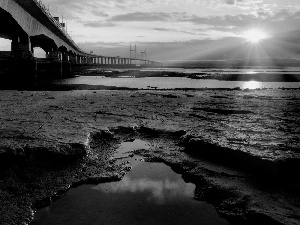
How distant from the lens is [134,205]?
114 inches

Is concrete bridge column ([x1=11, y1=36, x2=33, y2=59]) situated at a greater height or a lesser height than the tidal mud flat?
greater

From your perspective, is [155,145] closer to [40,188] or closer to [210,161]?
[210,161]

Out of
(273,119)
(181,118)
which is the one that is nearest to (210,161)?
(181,118)

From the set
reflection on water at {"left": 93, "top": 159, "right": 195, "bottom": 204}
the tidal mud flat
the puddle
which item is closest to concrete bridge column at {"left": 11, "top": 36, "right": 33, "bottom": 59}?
the tidal mud flat

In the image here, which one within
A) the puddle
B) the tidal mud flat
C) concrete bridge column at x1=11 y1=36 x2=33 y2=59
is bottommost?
the puddle

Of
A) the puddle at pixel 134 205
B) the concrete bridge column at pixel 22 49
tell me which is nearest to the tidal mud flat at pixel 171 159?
the puddle at pixel 134 205

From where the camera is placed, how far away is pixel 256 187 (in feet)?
10.4

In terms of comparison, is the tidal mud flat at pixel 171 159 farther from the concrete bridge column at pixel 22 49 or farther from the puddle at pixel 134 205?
the concrete bridge column at pixel 22 49

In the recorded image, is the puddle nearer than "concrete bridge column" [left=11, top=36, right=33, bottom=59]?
Yes

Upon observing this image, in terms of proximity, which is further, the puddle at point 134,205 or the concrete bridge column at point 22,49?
the concrete bridge column at point 22,49

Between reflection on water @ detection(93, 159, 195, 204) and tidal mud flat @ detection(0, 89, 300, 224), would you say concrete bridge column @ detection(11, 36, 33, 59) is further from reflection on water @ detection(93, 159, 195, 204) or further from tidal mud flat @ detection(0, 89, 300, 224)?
reflection on water @ detection(93, 159, 195, 204)

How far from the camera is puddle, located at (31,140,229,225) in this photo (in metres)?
2.62

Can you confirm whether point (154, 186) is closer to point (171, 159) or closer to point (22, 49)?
point (171, 159)

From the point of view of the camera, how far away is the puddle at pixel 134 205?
8.60 ft
